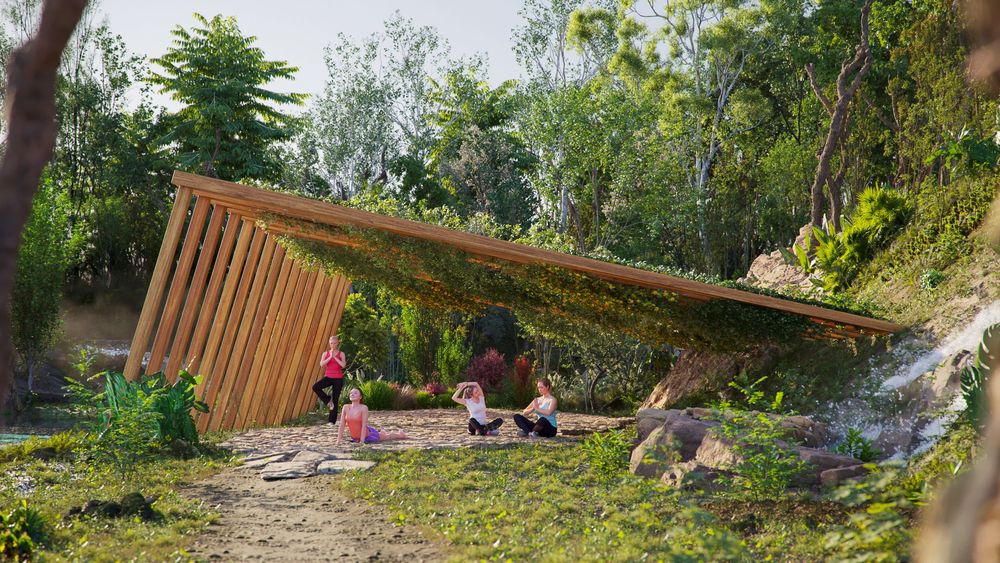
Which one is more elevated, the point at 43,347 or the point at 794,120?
the point at 794,120

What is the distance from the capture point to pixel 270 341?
13.5 metres

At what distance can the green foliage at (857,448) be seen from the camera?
29.2 ft

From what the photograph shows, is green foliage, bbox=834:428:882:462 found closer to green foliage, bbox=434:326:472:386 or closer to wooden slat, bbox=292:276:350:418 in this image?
wooden slat, bbox=292:276:350:418

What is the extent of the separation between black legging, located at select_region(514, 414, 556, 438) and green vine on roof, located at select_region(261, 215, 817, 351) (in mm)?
1947

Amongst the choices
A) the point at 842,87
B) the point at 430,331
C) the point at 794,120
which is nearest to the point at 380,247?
the point at 430,331

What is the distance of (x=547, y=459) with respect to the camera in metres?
9.26

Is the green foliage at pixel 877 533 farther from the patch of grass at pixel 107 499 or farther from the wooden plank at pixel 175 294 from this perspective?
the wooden plank at pixel 175 294

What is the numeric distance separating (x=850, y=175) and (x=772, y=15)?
599 cm

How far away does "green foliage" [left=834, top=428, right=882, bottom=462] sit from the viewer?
891 cm

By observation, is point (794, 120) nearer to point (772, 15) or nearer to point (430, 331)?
point (772, 15)

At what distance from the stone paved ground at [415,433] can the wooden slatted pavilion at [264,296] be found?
810 mm

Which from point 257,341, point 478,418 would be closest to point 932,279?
point 478,418

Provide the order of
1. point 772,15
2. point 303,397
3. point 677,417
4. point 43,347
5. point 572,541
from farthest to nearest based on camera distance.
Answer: point 772,15 < point 43,347 < point 303,397 < point 677,417 < point 572,541

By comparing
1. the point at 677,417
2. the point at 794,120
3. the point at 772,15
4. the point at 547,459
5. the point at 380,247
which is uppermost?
the point at 772,15
